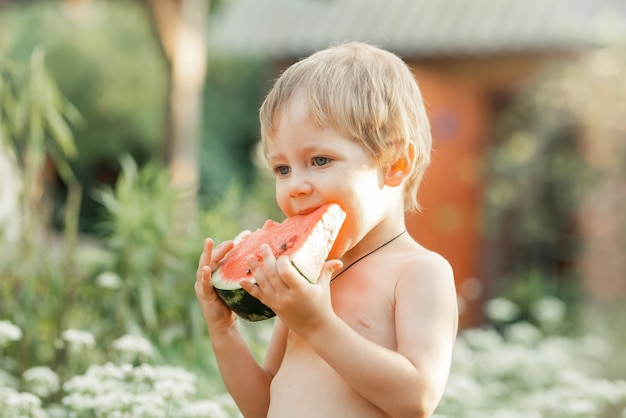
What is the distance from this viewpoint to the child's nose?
2.21m

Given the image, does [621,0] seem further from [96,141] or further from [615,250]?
[96,141]

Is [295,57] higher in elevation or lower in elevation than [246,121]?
lower

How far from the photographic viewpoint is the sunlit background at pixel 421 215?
15.1 ft

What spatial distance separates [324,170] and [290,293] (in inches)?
13.8

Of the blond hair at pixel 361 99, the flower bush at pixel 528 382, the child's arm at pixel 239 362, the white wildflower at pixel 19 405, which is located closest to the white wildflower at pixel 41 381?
the white wildflower at pixel 19 405

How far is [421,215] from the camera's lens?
983 centimetres

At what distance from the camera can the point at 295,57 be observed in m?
11.9

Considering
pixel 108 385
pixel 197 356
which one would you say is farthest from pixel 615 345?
pixel 108 385

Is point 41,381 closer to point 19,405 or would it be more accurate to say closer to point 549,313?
point 19,405

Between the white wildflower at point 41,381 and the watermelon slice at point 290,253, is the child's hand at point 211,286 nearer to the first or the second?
the watermelon slice at point 290,253

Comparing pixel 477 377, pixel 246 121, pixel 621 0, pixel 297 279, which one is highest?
pixel 246 121

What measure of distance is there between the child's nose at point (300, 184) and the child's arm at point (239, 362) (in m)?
0.40

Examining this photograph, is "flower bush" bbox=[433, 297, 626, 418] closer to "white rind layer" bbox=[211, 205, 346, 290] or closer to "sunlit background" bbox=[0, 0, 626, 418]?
"sunlit background" bbox=[0, 0, 626, 418]

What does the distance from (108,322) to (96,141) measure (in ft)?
62.8
